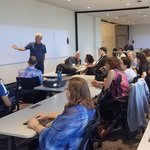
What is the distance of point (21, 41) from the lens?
8.08 metres

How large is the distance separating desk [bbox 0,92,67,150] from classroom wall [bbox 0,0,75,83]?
4.57 metres

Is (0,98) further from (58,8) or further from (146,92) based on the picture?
(58,8)

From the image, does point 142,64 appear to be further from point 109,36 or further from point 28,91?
point 109,36

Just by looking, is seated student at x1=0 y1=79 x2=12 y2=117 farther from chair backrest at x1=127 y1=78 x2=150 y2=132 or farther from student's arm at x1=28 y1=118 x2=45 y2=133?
chair backrest at x1=127 y1=78 x2=150 y2=132

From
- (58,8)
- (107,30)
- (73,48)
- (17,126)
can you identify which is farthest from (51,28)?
(107,30)

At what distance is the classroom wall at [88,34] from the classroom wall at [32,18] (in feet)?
3.22

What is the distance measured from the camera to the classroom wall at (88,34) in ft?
41.6

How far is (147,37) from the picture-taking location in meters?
20.6

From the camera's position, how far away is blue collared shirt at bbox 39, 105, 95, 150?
76.2 inches

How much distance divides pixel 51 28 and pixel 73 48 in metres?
A: 2.37

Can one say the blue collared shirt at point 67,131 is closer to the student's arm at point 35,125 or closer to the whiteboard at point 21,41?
the student's arm at point 35,125

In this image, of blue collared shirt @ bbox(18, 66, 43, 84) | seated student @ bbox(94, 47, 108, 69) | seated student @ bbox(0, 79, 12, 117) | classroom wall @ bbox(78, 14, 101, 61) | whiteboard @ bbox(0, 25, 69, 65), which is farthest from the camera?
classroom wall @ bbox(78, 14, 101, 61)

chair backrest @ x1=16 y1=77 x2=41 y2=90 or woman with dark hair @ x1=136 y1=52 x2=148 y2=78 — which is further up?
woman with dark hair @ x1=136 y1=52 x2=148 y2=78

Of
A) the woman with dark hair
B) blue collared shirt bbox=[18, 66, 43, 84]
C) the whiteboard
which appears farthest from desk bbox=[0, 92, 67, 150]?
the whiteboard
